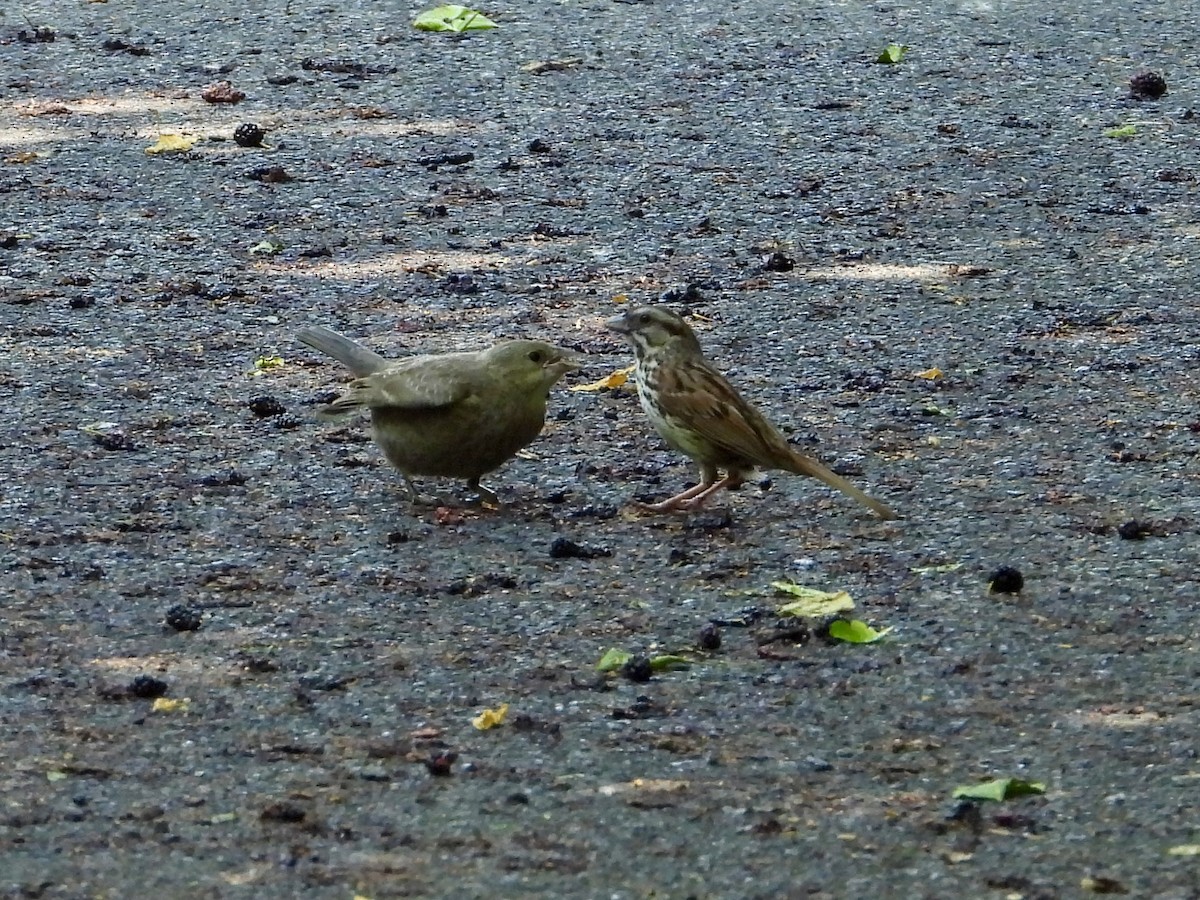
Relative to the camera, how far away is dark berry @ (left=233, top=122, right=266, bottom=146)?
1252cm

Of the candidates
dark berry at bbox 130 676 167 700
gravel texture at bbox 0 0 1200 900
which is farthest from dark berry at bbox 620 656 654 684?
dark berry at bbox 130 676 167 700

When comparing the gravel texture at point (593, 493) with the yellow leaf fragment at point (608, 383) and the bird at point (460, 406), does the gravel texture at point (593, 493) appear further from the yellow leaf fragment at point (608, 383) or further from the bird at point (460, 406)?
the bird at point (460, 406)

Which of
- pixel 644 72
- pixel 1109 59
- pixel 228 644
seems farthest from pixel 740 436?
pixel 1109 59

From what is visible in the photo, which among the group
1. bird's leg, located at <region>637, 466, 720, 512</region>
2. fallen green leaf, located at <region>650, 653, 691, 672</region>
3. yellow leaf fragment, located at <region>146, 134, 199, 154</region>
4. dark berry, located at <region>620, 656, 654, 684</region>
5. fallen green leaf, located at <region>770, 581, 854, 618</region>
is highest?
dark berry, located at <region>620, 656, 654, 684</region>

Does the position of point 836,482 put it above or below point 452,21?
above

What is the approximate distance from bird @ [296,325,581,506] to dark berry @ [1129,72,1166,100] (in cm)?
799

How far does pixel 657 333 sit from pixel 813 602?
1590mm

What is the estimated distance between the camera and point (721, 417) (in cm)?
721

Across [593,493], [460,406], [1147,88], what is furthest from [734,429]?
[1147,88]

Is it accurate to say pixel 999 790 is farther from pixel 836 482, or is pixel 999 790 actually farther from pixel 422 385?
pixel 422 385

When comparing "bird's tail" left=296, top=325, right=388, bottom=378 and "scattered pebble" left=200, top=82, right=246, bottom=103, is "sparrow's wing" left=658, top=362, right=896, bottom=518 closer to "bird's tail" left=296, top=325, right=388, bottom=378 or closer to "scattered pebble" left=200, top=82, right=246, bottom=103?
"bird's tail" left=296, top=325, right=388, bottom=378

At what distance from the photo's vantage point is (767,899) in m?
4.43

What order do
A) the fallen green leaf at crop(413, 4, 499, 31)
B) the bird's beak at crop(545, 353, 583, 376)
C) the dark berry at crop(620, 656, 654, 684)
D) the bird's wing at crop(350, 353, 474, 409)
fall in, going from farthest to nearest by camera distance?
the fallen green leaf at crop(413, 4, 499, 31) → the bird's beak at crop(545, 353, 583, 376) → the bird's wing at crop(350, 353, 474, 409) → the dark berry at crop(620, 656, 654, 684)

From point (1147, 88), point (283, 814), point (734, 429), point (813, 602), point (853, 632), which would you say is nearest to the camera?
point (283, 814)
